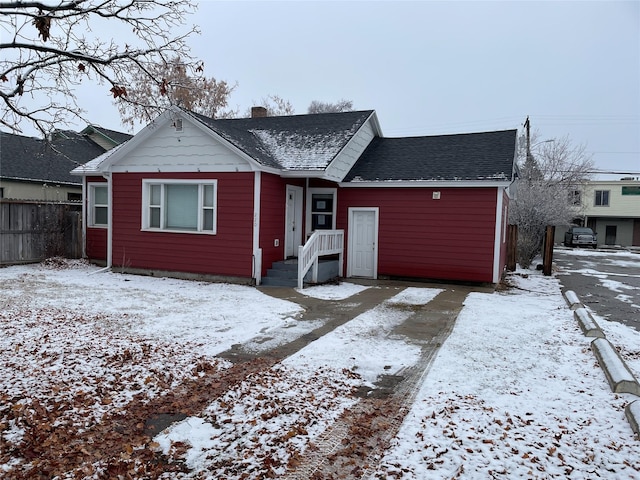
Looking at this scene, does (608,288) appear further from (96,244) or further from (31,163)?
(31,163)

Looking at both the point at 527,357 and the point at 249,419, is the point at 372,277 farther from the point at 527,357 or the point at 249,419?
the point at 249,419

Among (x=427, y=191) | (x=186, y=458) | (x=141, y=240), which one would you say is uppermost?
(x=427, y=191)

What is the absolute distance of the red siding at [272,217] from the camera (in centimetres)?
1229

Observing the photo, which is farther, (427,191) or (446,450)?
(427,191)

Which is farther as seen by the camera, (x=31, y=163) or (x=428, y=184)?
(x=31, y=163)

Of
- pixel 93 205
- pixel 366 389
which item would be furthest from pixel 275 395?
pixel 93 205

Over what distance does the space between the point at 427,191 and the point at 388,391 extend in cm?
897

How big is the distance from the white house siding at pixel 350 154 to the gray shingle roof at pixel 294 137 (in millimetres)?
191

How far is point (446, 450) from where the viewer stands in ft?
12.3

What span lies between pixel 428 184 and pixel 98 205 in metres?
11.0

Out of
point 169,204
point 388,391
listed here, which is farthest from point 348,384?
point 169,204

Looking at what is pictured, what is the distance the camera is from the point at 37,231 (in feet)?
49.6

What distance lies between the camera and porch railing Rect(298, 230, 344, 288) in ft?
38.2

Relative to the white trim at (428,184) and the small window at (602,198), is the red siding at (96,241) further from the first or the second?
the small window at (602,198)
